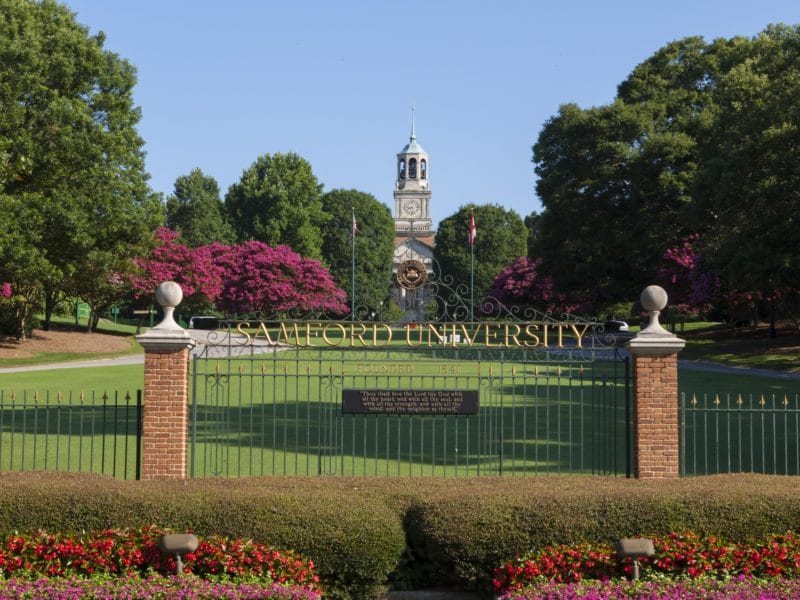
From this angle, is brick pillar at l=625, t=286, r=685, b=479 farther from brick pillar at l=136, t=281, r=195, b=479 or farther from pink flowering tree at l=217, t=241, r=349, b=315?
pink flowering tree at l=217, t=241, r=349, b=315

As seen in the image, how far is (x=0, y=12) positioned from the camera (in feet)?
103

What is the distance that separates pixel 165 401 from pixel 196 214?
227 feet

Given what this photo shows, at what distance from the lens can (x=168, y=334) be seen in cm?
1105

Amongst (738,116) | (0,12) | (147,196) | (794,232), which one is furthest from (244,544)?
(147,196)

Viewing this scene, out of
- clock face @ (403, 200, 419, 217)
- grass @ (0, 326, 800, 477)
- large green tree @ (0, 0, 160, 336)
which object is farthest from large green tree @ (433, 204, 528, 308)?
grass @ (0, 326, 800, 477)

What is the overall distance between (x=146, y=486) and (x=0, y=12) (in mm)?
27433

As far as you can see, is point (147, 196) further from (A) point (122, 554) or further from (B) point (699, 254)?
(A) point (122, 554)

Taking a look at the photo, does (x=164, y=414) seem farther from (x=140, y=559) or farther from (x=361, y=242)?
(x=361, y=242)

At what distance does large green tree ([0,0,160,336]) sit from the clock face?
8504 cm

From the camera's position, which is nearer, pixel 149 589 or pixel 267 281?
pixel 149 589

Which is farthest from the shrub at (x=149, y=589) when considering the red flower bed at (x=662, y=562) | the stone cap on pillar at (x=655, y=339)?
the stone cap on pillar at (x=655, y=339)

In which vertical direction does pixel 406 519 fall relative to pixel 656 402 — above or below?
below

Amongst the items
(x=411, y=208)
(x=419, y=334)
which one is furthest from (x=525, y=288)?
(x=411, y=208)

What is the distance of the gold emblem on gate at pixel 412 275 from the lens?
13.3 meters
